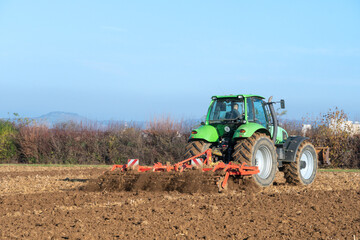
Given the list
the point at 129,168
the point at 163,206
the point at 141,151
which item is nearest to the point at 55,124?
the point at 141,151

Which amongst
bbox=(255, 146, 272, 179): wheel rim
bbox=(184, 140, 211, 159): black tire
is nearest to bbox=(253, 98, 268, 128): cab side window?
bbox=(255, 146, 272, 179): wheel rim

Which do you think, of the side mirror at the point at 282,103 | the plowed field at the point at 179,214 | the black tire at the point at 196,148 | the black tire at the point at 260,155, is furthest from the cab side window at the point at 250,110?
the plowed field at the point at 179,214

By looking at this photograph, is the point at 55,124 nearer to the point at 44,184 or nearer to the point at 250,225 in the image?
the point at 44,184

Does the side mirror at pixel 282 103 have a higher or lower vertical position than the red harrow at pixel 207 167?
higher

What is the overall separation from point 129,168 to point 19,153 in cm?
1366

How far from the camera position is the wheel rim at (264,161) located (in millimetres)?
10094

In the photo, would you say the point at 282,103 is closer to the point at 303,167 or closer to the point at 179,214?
the point at 303,167

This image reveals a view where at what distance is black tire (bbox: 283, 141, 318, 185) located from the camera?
10875 mm

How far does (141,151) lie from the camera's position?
19922 mm

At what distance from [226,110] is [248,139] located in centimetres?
112

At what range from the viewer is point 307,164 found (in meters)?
11.7

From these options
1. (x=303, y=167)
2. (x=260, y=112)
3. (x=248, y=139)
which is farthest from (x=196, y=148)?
(x=303, y=167)

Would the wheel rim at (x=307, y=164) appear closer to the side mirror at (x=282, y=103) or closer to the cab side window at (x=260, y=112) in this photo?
the cab side window at (x=260, y=112)

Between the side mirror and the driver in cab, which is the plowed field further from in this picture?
the side mirror
